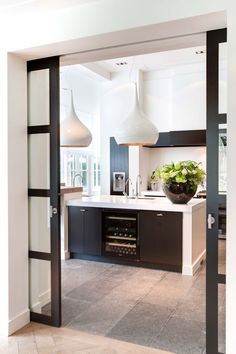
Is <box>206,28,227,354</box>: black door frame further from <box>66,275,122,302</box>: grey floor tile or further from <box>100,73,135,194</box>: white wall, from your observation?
<box>100,73,135,194</box>: white wall

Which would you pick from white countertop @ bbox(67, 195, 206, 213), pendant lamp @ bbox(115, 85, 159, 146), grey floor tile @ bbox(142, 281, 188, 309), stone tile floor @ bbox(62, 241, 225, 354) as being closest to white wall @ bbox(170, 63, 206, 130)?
white countertop @ bbox(67, 195, 206, 213)

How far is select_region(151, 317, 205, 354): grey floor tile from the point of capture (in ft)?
9.00

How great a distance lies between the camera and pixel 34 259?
3258 millimetres

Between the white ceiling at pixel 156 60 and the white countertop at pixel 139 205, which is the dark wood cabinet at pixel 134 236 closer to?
the white countertop at pixel 139 205

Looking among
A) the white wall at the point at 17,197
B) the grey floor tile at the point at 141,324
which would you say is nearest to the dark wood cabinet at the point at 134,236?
the grey floor tile at the point at 141,324

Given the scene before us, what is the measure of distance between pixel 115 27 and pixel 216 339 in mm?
2500

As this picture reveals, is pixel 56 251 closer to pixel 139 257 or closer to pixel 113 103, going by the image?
pixel 139 257

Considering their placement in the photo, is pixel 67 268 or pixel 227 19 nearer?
pixel 227 19

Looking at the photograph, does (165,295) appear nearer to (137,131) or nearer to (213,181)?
(213,181)

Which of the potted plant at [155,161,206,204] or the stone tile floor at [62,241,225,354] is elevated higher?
the potted plant at [155,161,206,204]

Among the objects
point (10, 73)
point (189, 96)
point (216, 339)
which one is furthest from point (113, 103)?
point (216, 339)

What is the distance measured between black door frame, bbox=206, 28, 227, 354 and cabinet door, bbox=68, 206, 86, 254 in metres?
3.05

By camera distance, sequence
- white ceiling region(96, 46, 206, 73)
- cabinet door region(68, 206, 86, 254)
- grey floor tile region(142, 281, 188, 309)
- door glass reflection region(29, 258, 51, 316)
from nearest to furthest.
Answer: door glass reflection region(29, 258, 51, 316) → grey floor tile region(142, 281, 188, 309) → cabinet door region(68, 206, 86, 254) → white ceiling region(96, 46, 206, 73)

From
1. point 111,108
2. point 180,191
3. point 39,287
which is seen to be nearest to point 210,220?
point 39,287
